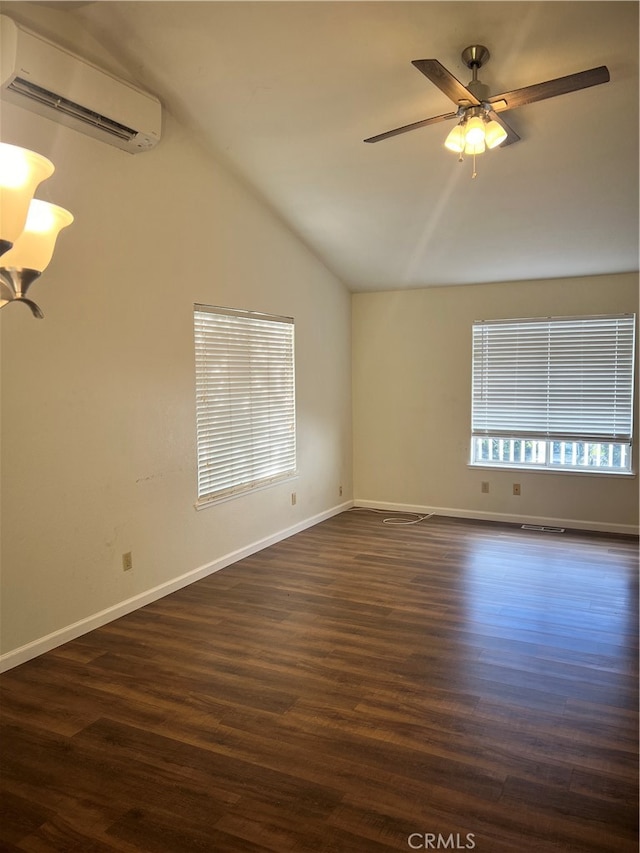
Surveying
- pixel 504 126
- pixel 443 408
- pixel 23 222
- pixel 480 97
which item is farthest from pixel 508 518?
pixel 23 222

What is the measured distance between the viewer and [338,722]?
2613mm

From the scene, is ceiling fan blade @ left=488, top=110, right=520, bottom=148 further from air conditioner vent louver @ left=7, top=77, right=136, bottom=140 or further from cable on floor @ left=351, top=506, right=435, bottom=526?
cable on floor @ left=351, top=506, right=435, bottom=526

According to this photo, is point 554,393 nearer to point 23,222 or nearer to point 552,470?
point 552,470

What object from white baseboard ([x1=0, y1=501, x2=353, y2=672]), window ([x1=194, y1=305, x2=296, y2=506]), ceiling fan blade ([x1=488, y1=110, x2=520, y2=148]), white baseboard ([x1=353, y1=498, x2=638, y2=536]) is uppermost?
ceiling fan blade ([x1=488, y1=110, x2=520, y2=148])

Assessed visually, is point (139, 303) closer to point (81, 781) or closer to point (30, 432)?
point (30, 432)

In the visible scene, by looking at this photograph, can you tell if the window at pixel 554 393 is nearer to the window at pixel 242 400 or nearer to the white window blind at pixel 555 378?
the white window blind at pixel 555 378

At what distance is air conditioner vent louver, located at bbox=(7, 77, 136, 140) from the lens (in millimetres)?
2969

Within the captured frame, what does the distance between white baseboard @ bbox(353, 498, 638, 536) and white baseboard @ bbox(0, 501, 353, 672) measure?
4.81 feet

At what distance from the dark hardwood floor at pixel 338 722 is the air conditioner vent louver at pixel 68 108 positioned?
2.91 m

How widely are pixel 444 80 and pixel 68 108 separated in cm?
196

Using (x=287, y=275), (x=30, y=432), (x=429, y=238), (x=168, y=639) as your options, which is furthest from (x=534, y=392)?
(x=30, y=432)

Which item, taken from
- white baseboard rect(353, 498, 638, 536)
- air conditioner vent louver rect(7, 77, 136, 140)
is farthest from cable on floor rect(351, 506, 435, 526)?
air conditioner vent louver rect(7, 77, 136, 140)

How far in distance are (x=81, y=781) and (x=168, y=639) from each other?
1212 mm

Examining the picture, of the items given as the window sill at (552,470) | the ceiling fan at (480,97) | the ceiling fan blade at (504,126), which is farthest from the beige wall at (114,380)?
the window sill at (552,470)
